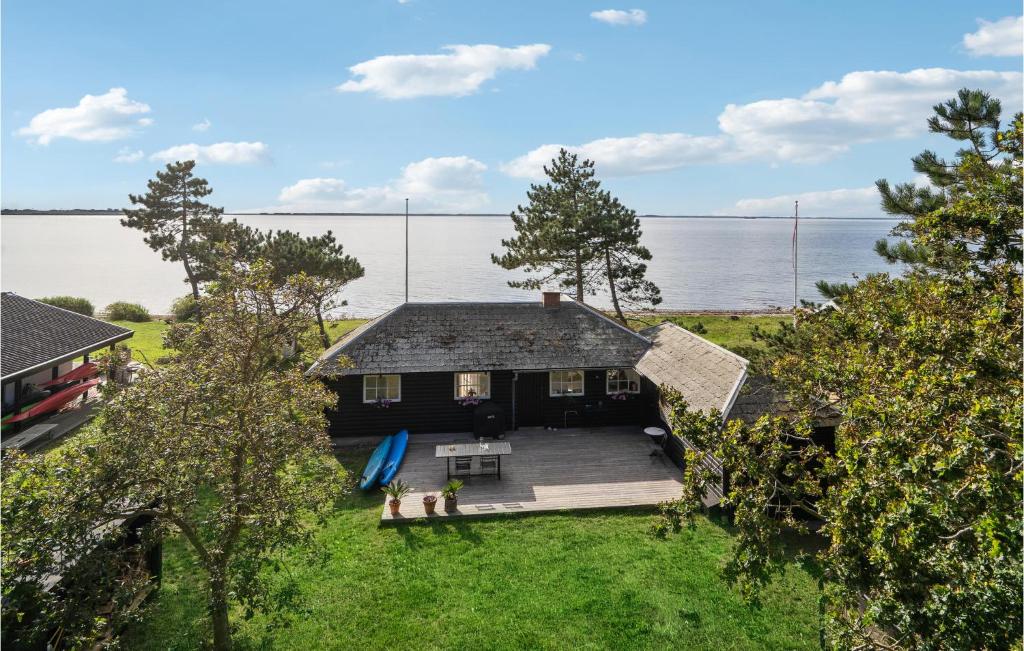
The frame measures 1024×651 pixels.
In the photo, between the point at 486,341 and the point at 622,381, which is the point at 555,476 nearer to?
the point at 622,381

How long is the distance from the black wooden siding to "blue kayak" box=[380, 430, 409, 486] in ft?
2.81

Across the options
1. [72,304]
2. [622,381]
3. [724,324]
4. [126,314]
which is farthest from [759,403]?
[72,304]

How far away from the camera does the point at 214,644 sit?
9.42 m

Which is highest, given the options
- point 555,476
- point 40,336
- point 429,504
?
point 40,336

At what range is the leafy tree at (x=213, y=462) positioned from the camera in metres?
6.89

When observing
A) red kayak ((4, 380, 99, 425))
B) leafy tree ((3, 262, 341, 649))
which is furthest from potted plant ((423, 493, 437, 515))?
red kayak ((4, 380, 99, 425))

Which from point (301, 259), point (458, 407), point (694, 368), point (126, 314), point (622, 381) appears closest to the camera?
point (694, 368)

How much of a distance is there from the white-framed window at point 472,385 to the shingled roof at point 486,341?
2.13 ft

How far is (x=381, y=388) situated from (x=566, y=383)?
6691 millimetres

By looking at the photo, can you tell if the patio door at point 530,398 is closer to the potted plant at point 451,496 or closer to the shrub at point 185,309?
the potted plant at point 451,496

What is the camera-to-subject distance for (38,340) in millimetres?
21438

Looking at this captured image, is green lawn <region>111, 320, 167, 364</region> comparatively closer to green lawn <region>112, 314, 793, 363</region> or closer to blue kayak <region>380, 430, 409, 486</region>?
green lawn <region>112, 314, 793, 363</region>

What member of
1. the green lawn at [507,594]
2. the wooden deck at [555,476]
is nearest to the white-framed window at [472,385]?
the wooden deck at [555,476]

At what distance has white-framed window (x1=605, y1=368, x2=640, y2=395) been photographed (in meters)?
21.5
